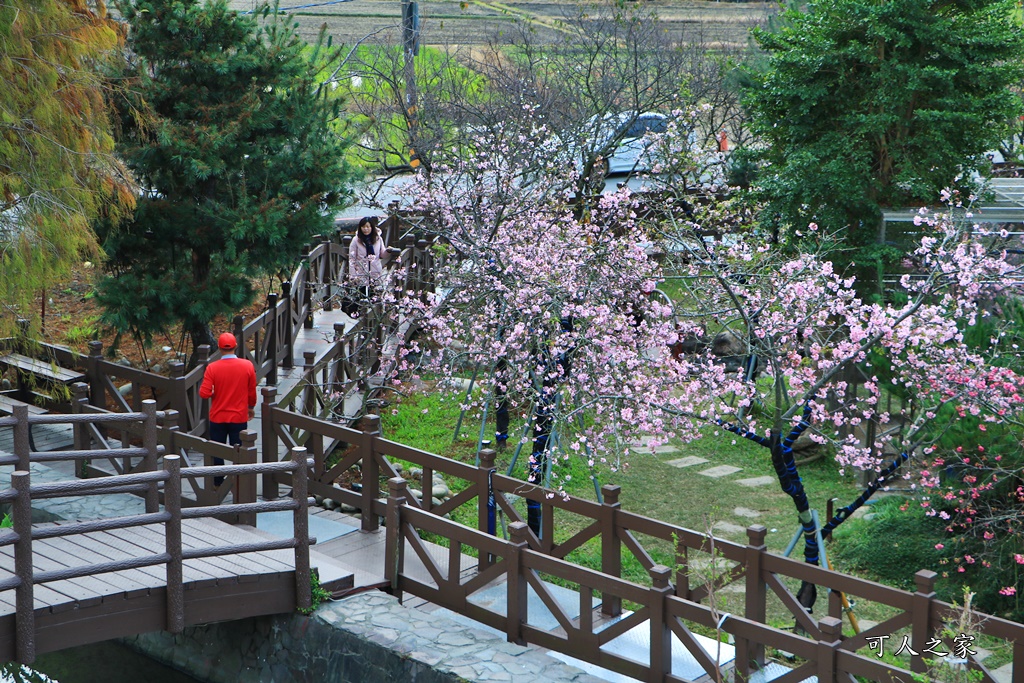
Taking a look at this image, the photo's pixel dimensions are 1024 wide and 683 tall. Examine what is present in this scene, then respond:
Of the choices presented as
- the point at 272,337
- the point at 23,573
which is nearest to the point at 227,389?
the point at 272,337

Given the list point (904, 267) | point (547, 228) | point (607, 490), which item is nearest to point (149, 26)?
point (547, 228)

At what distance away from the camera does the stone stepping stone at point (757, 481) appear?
13.1 m

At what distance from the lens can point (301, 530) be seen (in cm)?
775

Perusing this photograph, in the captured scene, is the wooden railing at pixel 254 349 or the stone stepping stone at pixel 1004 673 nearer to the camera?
the stone stepping stone at pixel 1004 673

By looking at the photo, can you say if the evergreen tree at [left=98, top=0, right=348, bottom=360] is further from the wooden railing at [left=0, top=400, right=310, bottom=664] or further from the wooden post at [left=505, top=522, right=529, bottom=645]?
the wooden post at [left=505, top=522, right=529, bottom=645]

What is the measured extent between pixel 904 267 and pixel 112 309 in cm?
1011

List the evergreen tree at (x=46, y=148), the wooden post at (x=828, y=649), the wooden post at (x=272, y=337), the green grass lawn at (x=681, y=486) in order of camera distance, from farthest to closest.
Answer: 1. the wooden post at (x=272, y=337)
2. the green grass lawn at (x=681, y=486)
3. the evergreen tree at (x=46, y=148)
4. the wooden post at (x=828, y=649)

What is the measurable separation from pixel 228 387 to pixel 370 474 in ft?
5.55

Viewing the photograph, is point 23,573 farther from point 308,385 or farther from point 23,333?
point 308,385

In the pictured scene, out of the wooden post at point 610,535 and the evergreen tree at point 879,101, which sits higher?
the evergreen tree at point 879,101

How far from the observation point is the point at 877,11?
13.8m

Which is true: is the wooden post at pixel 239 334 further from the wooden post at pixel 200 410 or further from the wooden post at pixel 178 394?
the wooden post at pixel 178 394

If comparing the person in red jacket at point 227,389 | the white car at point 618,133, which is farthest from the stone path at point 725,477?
the white car at point 618,133

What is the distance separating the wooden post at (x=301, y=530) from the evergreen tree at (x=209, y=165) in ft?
15.7
